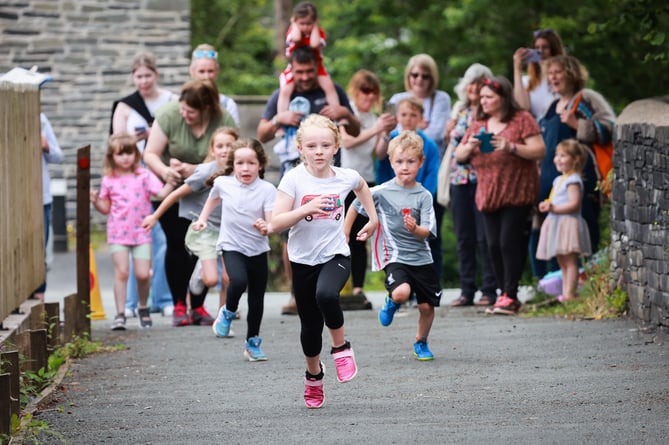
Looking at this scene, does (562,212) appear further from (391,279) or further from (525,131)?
(391,279)

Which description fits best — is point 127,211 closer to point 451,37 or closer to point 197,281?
point 197,281

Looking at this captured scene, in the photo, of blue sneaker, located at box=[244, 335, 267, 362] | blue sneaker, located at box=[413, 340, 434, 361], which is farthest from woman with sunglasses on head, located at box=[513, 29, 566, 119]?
blue sneaker, located at box=[244, 335, 267, 362]

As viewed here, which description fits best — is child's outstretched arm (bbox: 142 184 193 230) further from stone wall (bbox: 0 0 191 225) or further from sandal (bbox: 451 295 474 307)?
stone wall (bbox: 0 0 191 225)

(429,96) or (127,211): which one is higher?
(429,96)

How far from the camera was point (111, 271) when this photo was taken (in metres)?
19.7


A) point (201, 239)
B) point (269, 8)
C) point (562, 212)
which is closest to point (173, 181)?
point (201, 239)

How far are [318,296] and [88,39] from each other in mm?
16062

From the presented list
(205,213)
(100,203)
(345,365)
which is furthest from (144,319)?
(345,365)

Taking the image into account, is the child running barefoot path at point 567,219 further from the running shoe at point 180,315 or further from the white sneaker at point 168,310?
the white sneaker at point 168,310

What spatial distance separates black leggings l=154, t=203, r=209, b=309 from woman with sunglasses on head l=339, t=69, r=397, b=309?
1440 mm

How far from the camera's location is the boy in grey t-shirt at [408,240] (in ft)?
29.9

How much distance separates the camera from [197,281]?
1132 centimetres

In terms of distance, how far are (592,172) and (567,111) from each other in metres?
0.61

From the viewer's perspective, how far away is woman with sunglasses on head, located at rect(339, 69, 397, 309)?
12180mm
